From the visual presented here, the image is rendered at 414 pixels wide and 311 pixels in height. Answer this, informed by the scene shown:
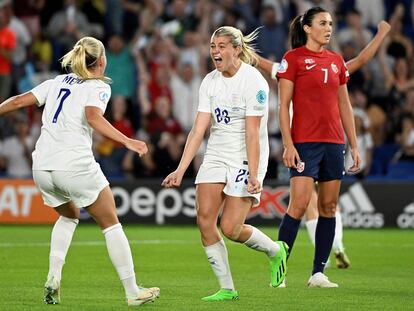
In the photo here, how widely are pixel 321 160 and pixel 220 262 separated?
1658mm

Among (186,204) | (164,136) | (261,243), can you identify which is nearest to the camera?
(261,243)

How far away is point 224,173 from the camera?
955 cm

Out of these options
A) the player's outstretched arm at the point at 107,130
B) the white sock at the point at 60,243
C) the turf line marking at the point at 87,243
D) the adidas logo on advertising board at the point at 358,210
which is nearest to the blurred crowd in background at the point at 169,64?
the adidas logo on advertising board at the point at 358,210

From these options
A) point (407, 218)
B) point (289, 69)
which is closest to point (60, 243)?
point (289, 69)

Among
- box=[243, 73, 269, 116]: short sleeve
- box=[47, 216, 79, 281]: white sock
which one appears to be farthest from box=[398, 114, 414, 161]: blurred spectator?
box=[47, 216, 79, 281]: white sock

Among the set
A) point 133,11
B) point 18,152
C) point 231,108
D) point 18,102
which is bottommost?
point 18,152

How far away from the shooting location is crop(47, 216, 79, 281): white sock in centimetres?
924

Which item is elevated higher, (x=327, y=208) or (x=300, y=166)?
(x=300, y=166)

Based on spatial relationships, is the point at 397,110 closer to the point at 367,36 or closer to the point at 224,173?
the point at 367,36

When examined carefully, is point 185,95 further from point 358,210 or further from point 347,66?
point 347,66

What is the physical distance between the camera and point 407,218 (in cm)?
1948

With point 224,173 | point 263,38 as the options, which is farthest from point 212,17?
point 224,173

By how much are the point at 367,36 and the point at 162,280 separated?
1179 cm

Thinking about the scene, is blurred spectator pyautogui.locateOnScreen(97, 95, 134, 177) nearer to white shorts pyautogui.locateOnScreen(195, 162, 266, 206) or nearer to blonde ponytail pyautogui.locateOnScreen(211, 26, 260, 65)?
blonde ponytail pyautogui.locateOnScreen(211, 26, 260, 65)
